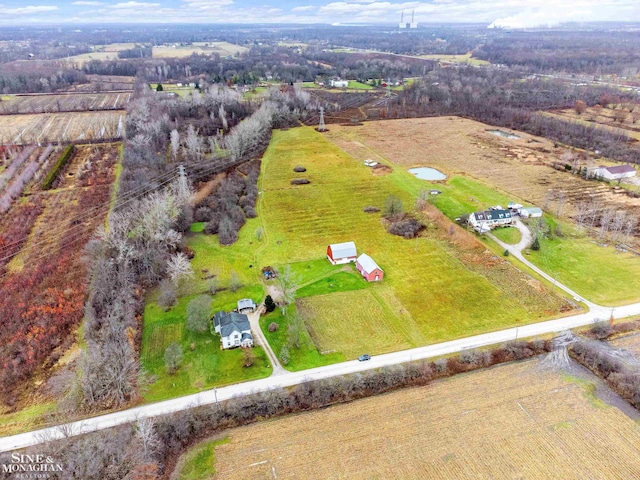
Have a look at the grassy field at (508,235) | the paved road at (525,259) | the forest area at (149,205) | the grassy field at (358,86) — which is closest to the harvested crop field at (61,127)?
the forest area at (149,205)

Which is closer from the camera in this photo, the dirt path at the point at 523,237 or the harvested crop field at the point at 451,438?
the harvested crop field at the point at 451,438

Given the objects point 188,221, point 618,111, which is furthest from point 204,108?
point 618,111

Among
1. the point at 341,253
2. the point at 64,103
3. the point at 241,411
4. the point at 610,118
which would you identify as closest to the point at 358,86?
the point at 610,118

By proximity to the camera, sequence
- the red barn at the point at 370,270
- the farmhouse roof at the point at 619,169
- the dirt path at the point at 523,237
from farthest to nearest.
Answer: the farmhouse roof at the point at 619,169
the dirt path at the point at 523,237
the red barn at the point at 370,270

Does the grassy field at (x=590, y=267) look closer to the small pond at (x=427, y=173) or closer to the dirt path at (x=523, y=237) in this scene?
the dirt path at (x=523, y=237)

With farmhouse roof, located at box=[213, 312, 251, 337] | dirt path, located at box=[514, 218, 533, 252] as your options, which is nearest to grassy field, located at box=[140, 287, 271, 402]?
farmhouse roof, located at box=[213, 312, 251, 337]

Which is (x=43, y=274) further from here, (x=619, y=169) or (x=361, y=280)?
(x=619, y=169)

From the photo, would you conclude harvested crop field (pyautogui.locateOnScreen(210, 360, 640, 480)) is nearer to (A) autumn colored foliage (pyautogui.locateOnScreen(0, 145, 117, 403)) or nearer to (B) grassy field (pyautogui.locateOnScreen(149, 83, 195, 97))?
(A) autumn colored foliage (pyautogui.locateOnScreen(0, 145, 117, 403))
